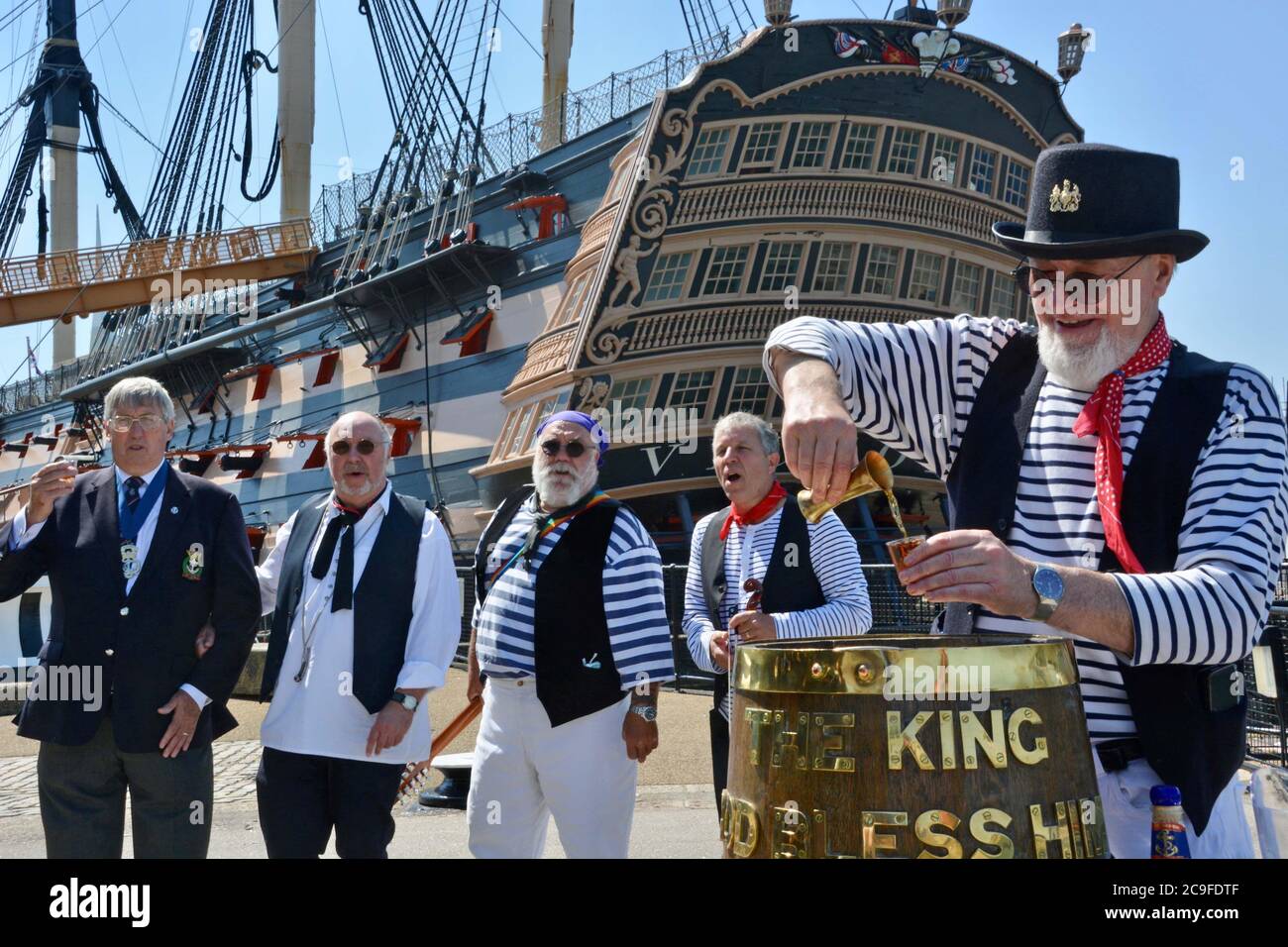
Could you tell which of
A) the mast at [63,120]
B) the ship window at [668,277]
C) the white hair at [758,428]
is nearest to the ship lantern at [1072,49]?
the ship window at [668,277]

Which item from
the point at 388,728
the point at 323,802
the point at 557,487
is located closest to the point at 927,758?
the point at 388,728

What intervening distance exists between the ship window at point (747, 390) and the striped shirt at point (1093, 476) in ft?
48.3

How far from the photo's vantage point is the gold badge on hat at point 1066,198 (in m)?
1.86

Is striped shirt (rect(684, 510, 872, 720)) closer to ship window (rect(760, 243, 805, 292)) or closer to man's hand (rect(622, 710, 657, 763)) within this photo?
man's hand (rect(622, 710, 657, 763))

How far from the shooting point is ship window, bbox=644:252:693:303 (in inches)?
658

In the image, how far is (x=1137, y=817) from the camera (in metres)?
1.70

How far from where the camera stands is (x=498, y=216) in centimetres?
2242

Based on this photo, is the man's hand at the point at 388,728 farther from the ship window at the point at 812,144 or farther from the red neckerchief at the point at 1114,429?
the ship window at the point at 812,144

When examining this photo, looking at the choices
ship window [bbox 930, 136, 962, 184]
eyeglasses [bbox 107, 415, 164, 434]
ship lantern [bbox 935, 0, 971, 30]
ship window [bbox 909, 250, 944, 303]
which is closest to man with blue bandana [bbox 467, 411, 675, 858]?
eyeglasses [bbox 107, 415, 164, 434]

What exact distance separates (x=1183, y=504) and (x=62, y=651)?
11.5ft

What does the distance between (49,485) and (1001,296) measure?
17.0 m

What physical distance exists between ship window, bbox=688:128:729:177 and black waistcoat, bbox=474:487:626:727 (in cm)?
1293

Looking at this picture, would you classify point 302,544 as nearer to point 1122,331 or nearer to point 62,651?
point 62,651
